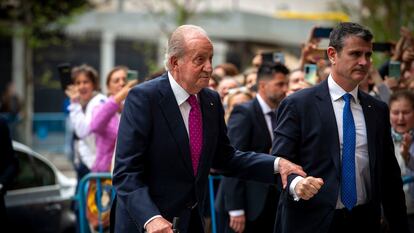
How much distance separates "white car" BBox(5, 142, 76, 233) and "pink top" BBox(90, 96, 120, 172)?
0.95 m

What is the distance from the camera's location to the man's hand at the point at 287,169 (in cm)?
526

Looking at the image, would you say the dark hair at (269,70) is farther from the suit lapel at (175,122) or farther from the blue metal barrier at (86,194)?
the suit lapel at (175,122)

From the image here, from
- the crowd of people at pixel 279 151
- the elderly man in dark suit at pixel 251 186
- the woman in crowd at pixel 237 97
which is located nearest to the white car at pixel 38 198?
the woman in crowd at pixel 237 97

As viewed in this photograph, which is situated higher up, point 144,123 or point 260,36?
point 144,123

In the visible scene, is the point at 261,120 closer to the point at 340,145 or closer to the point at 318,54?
the point at 318,54

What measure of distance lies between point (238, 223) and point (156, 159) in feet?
8.76

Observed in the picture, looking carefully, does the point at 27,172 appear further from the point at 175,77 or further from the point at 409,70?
the point at 175,77

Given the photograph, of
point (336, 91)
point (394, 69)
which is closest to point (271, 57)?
point (394, 69)

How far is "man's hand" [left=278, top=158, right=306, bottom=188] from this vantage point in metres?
5.26

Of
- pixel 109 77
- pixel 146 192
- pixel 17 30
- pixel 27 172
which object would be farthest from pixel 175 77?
pixel 17 30

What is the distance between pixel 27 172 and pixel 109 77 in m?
1.45

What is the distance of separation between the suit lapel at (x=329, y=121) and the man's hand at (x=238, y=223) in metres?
2.53

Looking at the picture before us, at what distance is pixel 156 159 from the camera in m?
5.35

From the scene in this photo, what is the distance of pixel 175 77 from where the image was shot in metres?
5.49
